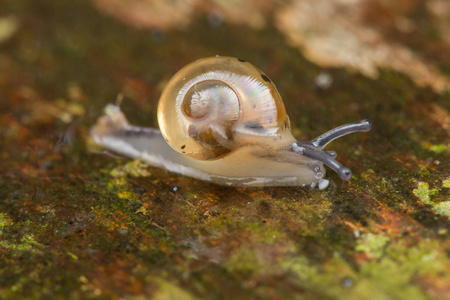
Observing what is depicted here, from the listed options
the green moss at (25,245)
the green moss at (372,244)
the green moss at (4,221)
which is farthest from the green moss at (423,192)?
the green moss at (4,221)

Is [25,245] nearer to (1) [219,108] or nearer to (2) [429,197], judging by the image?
(1) [219,108]

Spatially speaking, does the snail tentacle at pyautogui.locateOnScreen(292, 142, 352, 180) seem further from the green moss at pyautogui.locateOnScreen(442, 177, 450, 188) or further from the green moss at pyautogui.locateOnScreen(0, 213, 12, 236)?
the green moss at pyautogui.locateOnScreen(0, 213, 12, 236)

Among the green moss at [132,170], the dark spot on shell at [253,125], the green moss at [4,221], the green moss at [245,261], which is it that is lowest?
the green moss at [4,221]

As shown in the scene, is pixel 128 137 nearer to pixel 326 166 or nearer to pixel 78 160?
pixel 78 160

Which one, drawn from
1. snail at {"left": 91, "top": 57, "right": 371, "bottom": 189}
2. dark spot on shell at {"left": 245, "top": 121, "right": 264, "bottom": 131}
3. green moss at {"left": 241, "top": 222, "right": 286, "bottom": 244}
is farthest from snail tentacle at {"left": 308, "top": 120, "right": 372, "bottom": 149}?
green moss at {"left": 241, "top": 222, "right": 286, "bottom": 244}

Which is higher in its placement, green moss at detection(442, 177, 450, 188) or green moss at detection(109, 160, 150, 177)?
green moss at detection(442, 177, 450, 188)

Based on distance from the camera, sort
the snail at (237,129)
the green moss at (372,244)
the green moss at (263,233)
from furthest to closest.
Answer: the snail at (237,129) → the green moss at (263,233) → the green moss at (372,244)

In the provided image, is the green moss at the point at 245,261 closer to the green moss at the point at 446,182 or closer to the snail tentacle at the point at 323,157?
the snail tentacle at the point at 323,157
